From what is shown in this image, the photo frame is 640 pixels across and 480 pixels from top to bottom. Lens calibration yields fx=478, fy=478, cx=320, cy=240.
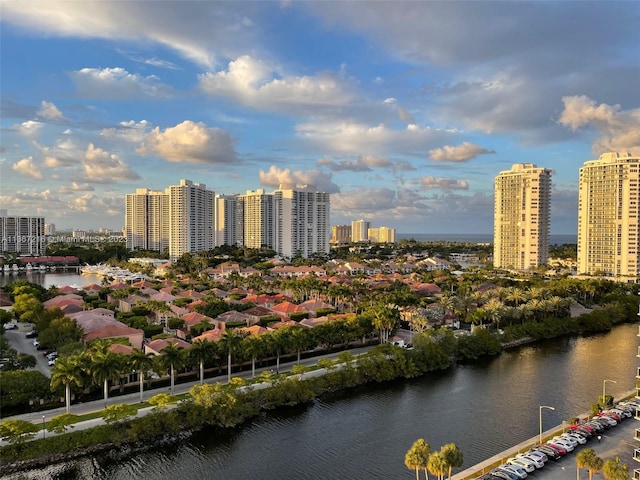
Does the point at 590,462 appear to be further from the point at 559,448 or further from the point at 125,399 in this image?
the point at 125,399

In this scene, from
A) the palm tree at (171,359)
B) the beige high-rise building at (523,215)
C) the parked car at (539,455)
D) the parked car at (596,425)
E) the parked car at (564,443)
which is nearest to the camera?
the parked car at (539,455)

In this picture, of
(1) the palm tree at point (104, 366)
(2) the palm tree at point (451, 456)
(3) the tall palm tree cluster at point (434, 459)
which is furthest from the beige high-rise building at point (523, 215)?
(1) the palm tree at point (104, 366)

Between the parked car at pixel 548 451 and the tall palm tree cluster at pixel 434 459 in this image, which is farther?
the parked car at pixel 548 451

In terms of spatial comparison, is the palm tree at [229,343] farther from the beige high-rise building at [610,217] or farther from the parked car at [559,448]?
the beige high-rise building at [610,217]

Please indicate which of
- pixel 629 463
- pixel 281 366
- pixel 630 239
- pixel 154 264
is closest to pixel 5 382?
pixel 281 366

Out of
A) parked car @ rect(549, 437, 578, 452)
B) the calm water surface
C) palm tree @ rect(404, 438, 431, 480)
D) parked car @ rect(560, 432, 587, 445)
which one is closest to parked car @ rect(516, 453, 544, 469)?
parked car @ rect(549, 437, 578, 452)

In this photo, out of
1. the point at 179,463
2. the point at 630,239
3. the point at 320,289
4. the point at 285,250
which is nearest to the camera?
the point at 179,463

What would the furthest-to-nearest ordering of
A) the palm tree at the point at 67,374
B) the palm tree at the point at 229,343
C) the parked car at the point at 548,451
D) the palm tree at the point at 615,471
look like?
the palm tree at the point at 229,343
the palm tree at the point at 67,374
the parked car at the point at 548,451
the palm tree at the point at 615,471

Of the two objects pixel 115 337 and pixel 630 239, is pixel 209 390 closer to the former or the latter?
pixel 115 337
